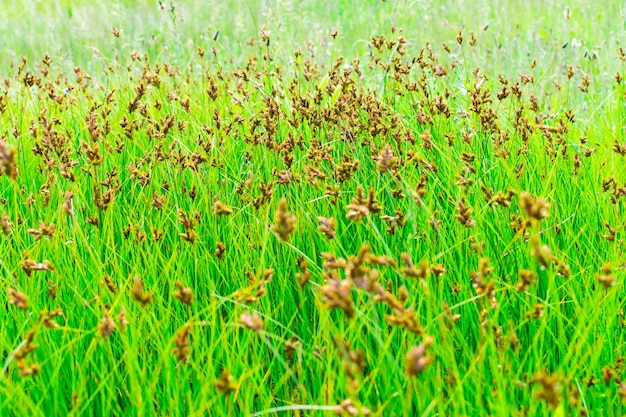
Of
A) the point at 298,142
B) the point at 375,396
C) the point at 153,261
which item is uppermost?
the point at 298,142

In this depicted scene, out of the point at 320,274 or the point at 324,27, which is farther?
the point at 324,27

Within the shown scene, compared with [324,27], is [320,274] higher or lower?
lower

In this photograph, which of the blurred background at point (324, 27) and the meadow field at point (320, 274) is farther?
the blurred background at point (324, 27)

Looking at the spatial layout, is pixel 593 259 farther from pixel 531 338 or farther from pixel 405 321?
pixel 405 321

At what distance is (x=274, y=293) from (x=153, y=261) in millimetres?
411

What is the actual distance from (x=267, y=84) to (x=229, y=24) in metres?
4.86

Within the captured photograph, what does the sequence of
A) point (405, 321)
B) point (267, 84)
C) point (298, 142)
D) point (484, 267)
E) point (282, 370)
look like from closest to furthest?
point (405, 321), point (484, 267), point (282, 370), point (298, 142), point (267, 84)

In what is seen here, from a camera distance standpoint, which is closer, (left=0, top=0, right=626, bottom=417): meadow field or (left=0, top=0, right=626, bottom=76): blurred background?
(left=0, top=0, right=626, bottom=417): meadow field

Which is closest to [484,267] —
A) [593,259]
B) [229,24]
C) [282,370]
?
[282,370]

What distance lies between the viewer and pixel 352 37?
7.86 m

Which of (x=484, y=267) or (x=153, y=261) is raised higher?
(x=484, y=267)

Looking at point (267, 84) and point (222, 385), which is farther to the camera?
point (267, 84)

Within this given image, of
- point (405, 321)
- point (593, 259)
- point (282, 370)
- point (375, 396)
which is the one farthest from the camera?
point (593, 259)

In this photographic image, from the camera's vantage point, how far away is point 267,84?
165 inches
